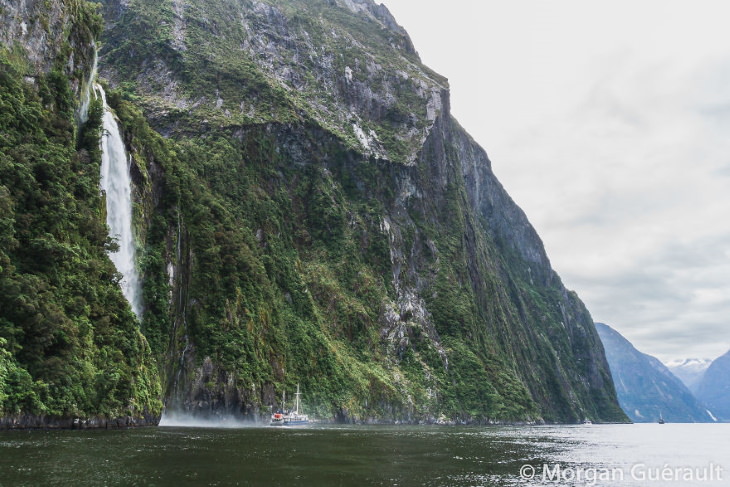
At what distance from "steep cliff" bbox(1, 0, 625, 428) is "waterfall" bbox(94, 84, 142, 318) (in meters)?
3.23

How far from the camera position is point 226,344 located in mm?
92562

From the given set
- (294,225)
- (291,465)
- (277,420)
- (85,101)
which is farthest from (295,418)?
(294,225)

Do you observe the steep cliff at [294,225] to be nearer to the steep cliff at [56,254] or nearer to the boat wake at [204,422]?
the boat wake at [204,422]

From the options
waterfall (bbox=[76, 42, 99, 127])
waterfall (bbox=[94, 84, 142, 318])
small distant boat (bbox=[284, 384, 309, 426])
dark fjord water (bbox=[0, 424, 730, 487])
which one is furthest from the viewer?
small distant boat (bbox=[284, 384, 309, 426])

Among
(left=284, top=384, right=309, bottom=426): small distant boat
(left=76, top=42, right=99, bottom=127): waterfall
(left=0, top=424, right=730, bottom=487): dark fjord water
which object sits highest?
(left=76, top=42, right=99, bottom=127): waterfall

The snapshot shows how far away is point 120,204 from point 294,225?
7054 cm

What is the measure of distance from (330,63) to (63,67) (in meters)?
121

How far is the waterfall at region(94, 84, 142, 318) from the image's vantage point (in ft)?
253

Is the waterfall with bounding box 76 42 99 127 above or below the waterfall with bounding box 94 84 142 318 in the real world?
above

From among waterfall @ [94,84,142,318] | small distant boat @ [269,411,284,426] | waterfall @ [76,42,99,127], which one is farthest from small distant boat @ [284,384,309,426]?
waterfall @ [76,42,99,127]

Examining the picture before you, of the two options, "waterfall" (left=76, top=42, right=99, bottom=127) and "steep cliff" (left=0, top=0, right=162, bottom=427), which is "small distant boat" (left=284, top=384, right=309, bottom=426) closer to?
"steep cliff" (left=0, top=0, right=162, bottom=427)

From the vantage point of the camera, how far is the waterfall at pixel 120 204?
253ft

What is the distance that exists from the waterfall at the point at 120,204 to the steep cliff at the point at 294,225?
323 cm

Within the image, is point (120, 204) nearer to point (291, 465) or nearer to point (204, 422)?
point (204, 422)
